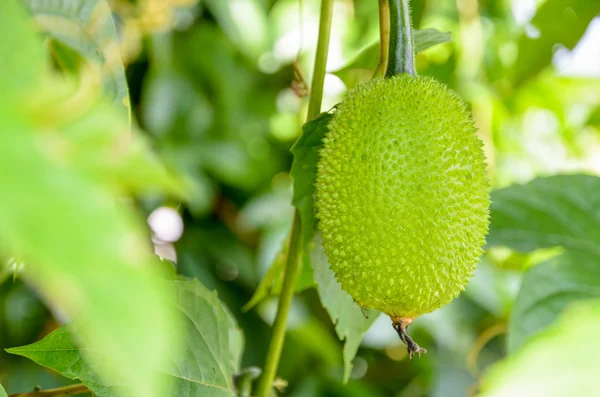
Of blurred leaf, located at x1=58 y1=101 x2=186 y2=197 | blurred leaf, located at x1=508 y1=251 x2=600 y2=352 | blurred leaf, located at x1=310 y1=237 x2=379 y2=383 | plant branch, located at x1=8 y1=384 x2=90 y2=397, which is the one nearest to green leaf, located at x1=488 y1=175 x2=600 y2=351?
blurred leaf, located at x1=508 y1=251 x2=600 y2=352

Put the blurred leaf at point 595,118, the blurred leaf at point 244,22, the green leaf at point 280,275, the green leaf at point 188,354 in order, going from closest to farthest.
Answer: the green leaf at point 188,354
the green leaf at point 280,275
the blurred leaf at point 244,22
the blurred leaf at point 595,118

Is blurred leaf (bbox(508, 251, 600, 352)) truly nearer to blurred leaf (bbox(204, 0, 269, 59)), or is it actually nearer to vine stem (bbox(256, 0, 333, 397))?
vine stem (bbox(256, 0, 333, 397))

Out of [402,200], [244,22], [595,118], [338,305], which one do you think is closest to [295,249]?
[338,305]

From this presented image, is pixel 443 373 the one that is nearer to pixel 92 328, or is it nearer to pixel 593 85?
pixel 593 85

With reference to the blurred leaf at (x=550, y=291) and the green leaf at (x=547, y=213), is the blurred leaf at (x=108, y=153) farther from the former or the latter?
the green leaf at (x=547, y=213)

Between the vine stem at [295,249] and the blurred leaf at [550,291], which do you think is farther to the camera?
the blurred leaf at [550,291]

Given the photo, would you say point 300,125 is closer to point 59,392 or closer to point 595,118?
point 595,118

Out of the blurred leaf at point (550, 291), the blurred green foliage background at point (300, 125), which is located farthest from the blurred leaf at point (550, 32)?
the blurred leaf at point (550, 291)
